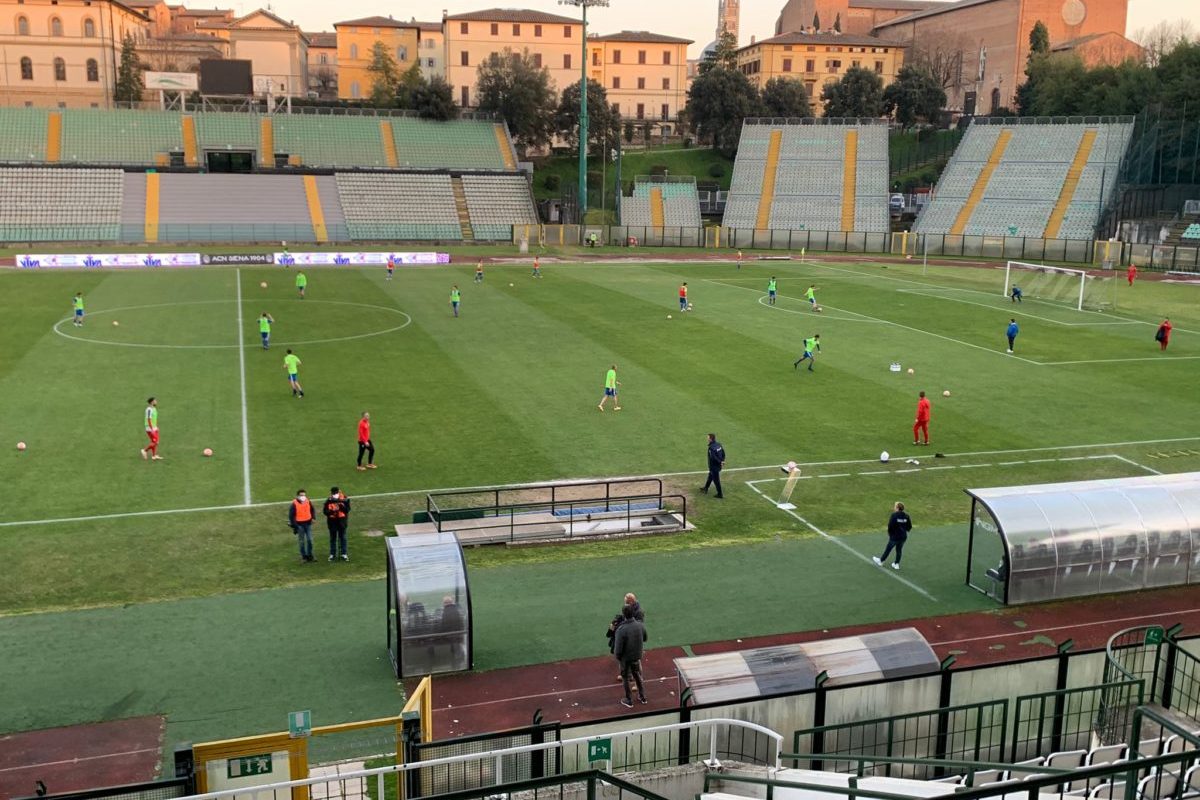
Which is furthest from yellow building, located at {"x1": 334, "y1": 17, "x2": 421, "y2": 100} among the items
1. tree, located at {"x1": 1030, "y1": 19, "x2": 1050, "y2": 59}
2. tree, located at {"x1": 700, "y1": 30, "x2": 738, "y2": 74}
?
tree, located at {"x1": 1030, "y1": 19, "x2": 1050, "y2": 59}

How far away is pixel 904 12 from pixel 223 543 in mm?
171121

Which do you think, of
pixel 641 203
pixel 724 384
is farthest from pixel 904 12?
pixel 724 384

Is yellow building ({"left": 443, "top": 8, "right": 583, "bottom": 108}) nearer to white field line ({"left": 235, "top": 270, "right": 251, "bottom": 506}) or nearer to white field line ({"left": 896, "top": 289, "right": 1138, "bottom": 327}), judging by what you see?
white field line ({"left": 896, "top": 289, "right": 1138, "bottom": 327})

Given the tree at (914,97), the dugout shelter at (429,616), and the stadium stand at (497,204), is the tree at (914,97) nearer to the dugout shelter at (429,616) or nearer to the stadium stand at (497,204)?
the stadium stand at (497,204)

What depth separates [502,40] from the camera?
5118 inches

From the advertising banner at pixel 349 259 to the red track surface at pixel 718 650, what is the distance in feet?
186

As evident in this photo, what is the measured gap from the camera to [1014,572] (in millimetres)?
18531

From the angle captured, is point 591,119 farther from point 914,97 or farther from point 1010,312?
point 1010,312

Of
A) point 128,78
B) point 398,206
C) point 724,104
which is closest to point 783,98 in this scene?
point 724,104

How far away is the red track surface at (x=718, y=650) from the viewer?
14719 millimetres

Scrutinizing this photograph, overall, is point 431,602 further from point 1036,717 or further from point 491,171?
point 491,171

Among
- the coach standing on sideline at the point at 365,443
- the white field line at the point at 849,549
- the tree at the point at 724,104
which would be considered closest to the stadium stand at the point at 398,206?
the tree at the point at 724,104

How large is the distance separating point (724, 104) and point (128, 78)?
218 ft

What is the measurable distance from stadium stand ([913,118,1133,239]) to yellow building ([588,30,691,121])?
2092 inches
